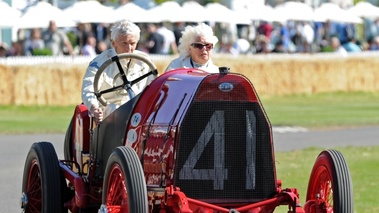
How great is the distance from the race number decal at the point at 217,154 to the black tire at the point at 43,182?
4.65ft

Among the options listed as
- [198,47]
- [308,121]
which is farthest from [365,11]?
[198,47]

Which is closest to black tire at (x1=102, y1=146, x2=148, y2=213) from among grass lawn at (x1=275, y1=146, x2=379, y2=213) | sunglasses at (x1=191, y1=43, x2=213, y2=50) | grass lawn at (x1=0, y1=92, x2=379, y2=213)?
sunglasses at (x1=191, y1=43, x2=213, y2=50)

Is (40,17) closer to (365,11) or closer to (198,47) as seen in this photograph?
(365,11)

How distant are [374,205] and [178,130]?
13.7ft

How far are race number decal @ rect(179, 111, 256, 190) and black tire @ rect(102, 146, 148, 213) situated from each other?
1.43ft

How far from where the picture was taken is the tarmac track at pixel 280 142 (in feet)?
47.8

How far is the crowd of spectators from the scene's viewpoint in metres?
29.3

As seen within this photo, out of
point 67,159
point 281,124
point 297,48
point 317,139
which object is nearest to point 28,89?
point 281,124

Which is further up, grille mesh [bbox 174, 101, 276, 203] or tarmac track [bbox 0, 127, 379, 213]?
grille mesh [bbox 174, 101, 276, 203]

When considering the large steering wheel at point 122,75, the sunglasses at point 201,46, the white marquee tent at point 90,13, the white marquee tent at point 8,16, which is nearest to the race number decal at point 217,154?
the large steering wheel at point 122,75

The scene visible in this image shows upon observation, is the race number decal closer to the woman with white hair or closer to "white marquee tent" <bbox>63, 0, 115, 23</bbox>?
the woman with white hair

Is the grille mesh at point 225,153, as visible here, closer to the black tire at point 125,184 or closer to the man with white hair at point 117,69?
the black tire at point 125,184

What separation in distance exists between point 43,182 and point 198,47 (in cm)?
165

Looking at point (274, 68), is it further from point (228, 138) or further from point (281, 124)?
point (228, 138)
